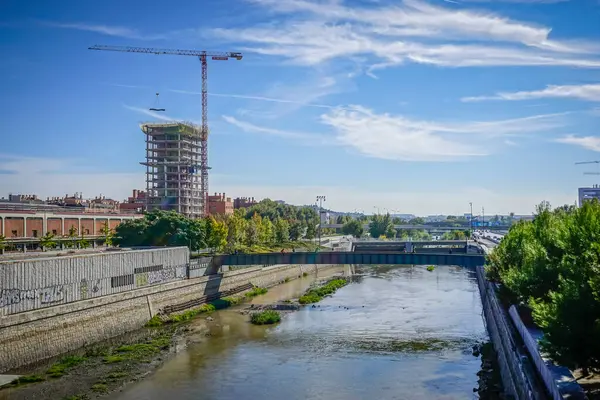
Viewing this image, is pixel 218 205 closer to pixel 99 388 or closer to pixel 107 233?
pixel 107 233

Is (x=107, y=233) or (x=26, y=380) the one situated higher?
(x=107, y=233)

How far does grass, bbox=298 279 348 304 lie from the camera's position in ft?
213

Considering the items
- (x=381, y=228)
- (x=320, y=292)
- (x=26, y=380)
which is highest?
(x=381, y=228)

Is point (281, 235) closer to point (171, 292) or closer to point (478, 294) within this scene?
point (478, 294)

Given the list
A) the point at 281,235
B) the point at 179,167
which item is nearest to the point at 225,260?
the point at 281,235

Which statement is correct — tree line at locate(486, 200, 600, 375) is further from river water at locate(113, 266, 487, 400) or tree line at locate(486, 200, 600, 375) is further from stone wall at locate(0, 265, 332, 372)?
stone wall at locate(0, 265, 332, 372)

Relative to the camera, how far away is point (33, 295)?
38969mm

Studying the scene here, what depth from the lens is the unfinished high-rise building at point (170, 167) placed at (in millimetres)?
140375

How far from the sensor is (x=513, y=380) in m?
27.8

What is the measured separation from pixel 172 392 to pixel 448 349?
20080mm

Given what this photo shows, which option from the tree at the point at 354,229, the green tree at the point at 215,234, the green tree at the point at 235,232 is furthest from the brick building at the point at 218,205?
the green tree at the point at 215,234

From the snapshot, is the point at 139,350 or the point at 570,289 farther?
the point at 139,350

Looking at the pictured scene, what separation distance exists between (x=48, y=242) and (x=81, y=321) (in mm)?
35404

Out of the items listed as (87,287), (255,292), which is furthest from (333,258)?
(87,287)
